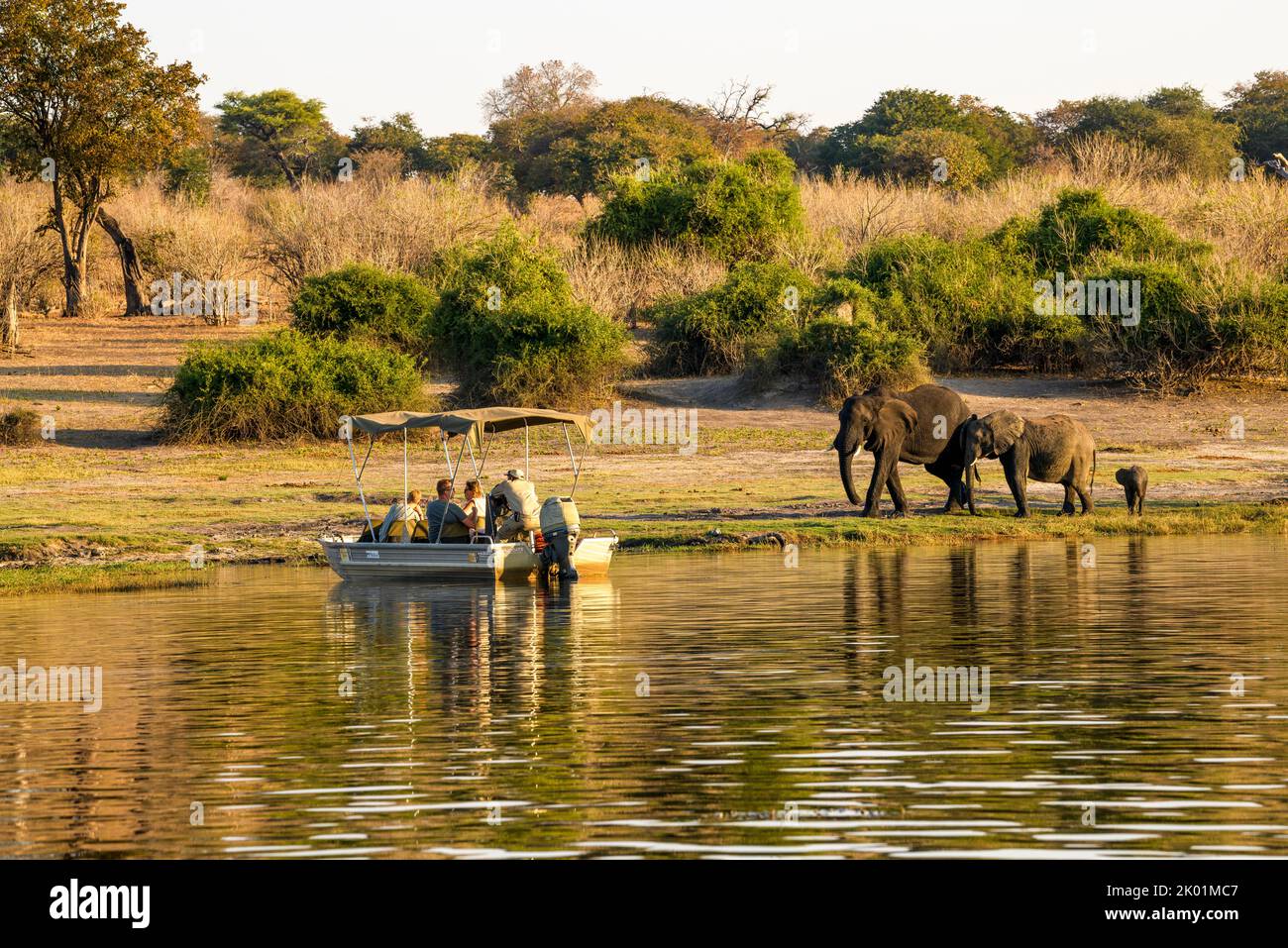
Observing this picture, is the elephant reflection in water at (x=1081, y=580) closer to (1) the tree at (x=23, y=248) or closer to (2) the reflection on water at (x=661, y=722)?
(2) the reflection on water at (x=661, y=722)

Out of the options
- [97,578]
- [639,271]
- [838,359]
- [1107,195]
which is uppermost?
[1107,195]

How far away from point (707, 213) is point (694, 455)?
17879mm

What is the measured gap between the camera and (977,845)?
9273 mm

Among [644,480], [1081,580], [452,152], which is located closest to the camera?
[1081,580]

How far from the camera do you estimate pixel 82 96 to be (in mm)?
47062

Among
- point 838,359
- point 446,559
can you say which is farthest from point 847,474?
point 838,359

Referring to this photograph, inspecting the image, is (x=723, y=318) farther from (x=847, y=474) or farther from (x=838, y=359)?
(x=847, y=474)

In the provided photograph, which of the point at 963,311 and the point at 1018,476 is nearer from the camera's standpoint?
the point at 1018,476

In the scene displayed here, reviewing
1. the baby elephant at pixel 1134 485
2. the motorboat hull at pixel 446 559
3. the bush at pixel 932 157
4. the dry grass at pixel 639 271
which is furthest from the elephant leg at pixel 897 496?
the bush at pixel 932 157

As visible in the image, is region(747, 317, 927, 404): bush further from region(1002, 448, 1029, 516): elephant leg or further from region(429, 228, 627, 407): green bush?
region(1002, 448, 1029, 516): elephant leg

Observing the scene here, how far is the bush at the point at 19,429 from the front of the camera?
106 ft

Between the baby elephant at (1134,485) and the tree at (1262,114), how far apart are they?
169 ft

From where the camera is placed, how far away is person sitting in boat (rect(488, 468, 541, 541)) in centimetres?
2194
